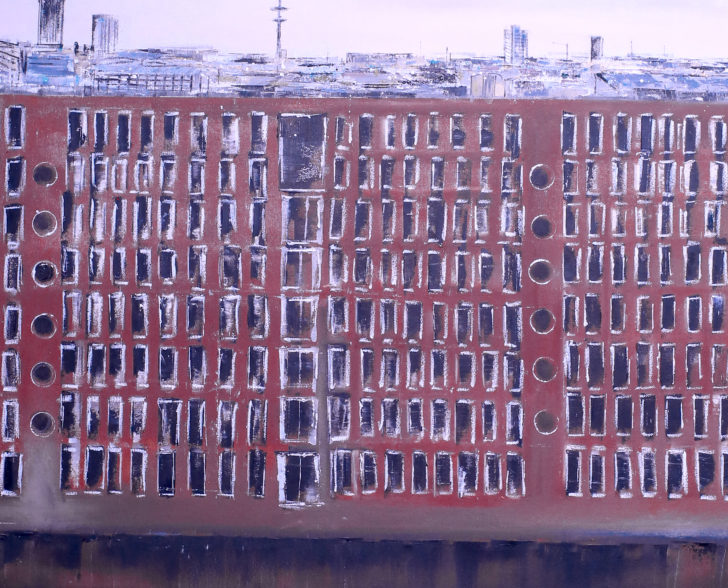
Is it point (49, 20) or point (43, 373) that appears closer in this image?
point (49, 20)

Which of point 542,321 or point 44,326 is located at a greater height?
point 542,321

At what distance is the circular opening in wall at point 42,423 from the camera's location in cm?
632

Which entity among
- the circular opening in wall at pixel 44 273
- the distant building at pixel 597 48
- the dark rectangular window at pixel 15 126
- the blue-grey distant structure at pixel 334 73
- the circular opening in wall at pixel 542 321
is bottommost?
the circular opening in wall at pixel 542 321

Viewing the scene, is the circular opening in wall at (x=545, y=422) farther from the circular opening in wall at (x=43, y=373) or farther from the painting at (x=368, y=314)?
the circular opening in wall at (x=43, y=373)

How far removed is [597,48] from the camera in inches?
243

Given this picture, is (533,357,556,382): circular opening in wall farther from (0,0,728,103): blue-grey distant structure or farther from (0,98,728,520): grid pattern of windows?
(0,0,728,103): blue-grey distant structure

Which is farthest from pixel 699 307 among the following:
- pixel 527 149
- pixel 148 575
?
pixel 148 575

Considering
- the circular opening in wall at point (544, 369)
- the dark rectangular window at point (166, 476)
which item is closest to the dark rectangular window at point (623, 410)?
the circular opening in wall at point (544, 369)

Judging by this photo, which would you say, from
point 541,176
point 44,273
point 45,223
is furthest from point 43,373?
point 541,176

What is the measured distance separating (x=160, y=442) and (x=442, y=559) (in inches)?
99.1

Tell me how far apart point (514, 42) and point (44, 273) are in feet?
13.9

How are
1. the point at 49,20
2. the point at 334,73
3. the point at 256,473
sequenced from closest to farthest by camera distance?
1. the point at 49,20
2. the point at 334,73
3. the point at 256,473

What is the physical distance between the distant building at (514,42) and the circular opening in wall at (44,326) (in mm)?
4272

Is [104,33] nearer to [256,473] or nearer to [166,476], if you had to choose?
[166,476]
